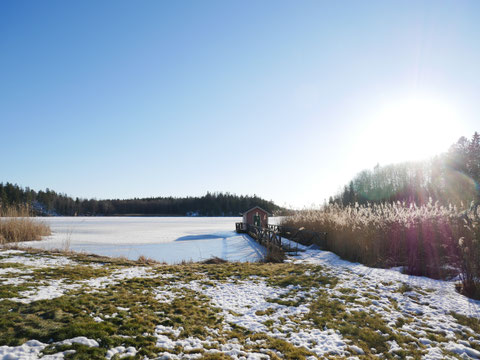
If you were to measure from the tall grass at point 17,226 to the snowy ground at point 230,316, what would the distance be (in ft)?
28.5

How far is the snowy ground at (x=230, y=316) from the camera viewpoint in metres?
3.33

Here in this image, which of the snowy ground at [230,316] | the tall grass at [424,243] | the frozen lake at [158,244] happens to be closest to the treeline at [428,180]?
the frozen lake at [158,244]

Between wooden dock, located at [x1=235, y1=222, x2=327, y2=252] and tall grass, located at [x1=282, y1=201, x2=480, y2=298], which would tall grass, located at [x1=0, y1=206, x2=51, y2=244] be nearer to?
wooden dock, located at [x1=235, y1=222, x2=327, y2=252]

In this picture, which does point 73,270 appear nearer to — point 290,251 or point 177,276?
point 177,276

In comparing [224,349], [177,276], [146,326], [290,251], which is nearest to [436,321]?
[224,349]

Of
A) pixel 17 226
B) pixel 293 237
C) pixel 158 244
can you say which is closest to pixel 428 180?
pixel 293 237

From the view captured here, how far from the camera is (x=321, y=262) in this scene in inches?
384

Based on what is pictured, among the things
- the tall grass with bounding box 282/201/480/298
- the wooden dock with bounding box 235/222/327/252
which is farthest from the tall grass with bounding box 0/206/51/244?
the tall grass with bounding box 282/201/480/298

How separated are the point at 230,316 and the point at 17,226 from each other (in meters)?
15.4

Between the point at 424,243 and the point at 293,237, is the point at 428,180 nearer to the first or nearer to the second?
the point at 293,237

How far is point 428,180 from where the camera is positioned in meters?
57.2

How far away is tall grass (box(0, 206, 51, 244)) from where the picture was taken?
13523mm

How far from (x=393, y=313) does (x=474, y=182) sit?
47619 millimetres

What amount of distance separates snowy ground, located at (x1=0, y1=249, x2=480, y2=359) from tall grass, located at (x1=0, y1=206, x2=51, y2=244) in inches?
342
